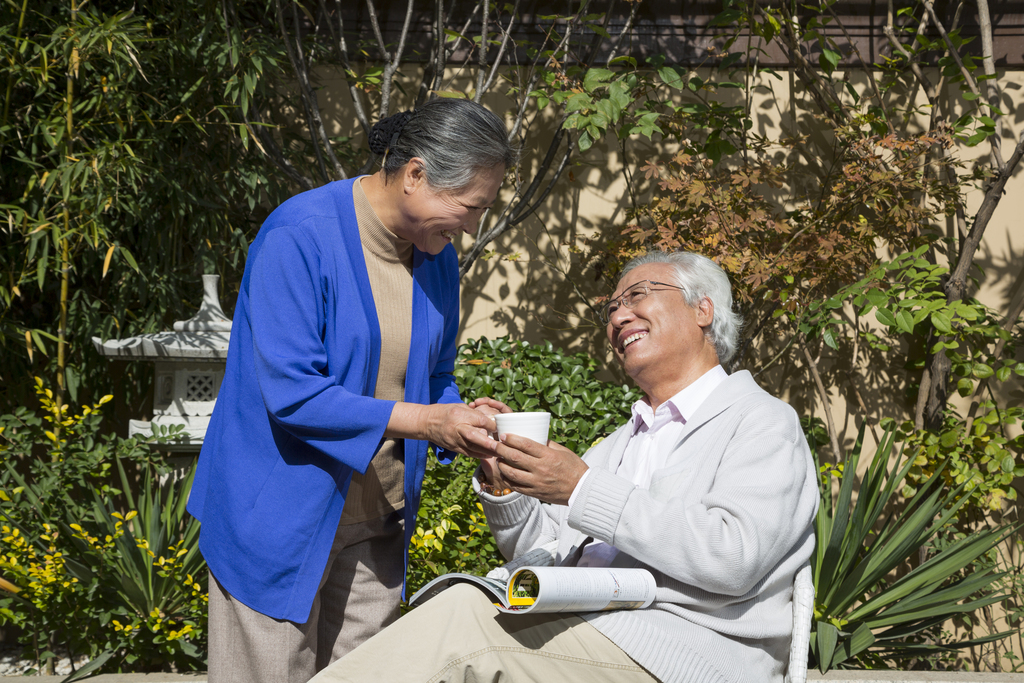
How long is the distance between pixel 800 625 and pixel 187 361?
245 cm

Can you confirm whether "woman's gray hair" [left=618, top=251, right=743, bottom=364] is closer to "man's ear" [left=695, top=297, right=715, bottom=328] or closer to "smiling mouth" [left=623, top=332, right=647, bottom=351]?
"man's ear" [left=695, top=297, right=715, bottom=328]

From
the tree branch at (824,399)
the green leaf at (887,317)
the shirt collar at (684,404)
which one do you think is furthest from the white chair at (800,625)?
the tree branch at (824,399)

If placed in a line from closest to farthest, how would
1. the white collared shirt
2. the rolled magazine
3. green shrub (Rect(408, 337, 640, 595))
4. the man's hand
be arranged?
1. the rolled magazine
2. the man's hand
3. the white collared shirt
4. green shrub (Rect(408, 337, 640, 595))

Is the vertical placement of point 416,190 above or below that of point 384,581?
above

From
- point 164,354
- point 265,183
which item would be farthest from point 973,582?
point 265,183

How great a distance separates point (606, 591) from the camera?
1479 mm

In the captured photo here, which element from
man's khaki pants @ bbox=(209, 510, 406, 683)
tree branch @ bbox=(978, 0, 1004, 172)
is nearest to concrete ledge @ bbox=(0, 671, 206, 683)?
man's khaki pants @ bbox=(209, 510, 406, 683)

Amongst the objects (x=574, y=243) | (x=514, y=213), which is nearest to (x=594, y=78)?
(x=514, y=213)

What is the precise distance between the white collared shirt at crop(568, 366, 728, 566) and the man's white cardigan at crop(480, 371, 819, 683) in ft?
0.54

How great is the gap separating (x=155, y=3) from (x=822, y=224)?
11.1 ft

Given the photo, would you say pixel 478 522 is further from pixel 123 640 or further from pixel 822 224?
pixel 822 224

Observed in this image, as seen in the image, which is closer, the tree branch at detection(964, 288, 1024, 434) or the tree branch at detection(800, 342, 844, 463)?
the tree branch at detection(964, 288, 1024, 434)

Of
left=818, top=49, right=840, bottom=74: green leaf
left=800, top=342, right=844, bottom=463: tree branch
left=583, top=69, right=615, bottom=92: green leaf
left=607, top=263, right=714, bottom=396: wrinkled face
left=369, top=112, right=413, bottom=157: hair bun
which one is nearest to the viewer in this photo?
left=369, top=112, right=413, bottom=157: hair bun

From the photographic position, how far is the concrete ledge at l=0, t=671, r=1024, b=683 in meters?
2.52
